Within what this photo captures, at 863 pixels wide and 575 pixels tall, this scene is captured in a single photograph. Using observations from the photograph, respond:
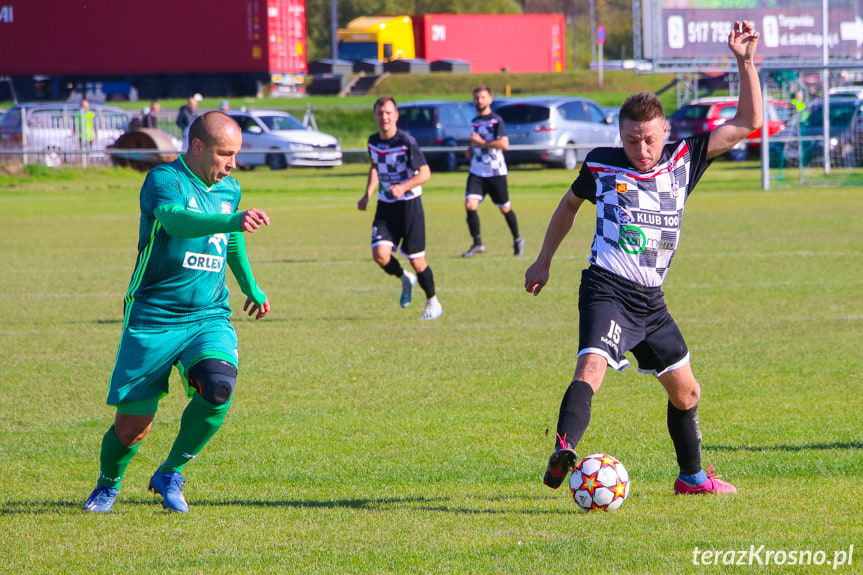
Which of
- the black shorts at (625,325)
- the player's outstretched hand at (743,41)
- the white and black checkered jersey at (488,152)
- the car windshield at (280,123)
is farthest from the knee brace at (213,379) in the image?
the car windshield at (280,123)

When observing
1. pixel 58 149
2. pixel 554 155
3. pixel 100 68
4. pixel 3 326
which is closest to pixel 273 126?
pixel 58 149

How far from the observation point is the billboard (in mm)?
34031

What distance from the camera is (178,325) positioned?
4.85m

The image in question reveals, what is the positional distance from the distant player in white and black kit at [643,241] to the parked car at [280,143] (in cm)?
2531

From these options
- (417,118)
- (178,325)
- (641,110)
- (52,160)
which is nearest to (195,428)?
(178,325)

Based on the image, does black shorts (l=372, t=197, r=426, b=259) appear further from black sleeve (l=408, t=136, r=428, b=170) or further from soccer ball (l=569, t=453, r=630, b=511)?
soccer ball (l=569, t=453, r=630, b=511)

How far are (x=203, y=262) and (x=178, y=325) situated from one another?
0.99 feet

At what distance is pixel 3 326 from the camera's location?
1012 cm

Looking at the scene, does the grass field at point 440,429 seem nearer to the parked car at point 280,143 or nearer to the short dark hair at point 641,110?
the short dark hair at point 641,110

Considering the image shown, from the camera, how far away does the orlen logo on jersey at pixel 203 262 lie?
4836 mm

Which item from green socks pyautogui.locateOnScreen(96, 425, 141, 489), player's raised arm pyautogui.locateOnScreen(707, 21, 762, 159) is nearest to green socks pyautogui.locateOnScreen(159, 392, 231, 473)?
green socks pyautogui.locateOnScreen(96, 425, 141, 489)

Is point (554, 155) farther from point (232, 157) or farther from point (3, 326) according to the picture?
point (232, 157)

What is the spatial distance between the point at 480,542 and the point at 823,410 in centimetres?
303

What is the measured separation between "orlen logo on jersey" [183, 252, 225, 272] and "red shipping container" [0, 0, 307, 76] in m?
38.2
